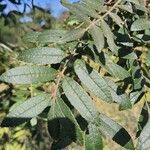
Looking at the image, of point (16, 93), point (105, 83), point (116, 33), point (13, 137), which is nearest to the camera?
point (105, 83)

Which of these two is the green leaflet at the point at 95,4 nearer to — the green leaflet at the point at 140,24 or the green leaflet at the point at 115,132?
the green leaflet at the point at 140,24

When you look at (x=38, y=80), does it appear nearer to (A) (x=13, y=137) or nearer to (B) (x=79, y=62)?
(B) (x=79, y=62)

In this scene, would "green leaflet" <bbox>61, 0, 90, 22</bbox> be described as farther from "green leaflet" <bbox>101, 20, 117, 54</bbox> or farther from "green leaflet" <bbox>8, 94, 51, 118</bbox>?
"green leaflet" <bbox>8, 94, 51, 118</bbox>

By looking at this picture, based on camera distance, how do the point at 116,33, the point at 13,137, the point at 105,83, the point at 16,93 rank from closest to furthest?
1. the point at 105,83
2. the point at 116,33
3. the point at 16,93
4. the point at 13,137

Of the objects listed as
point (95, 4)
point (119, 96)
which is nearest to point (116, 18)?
point (95, 4)

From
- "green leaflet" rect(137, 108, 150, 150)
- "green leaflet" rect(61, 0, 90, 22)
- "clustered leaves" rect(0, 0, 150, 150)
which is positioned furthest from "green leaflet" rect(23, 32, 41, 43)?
"green leaflet" rect(137, 108, 150, 150)

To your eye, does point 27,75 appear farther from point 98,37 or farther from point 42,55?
point 98,37

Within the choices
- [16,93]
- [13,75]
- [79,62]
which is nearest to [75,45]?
[79,62]
